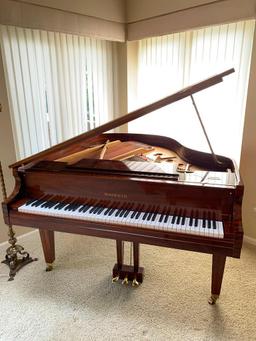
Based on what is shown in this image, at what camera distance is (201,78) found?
3.01m

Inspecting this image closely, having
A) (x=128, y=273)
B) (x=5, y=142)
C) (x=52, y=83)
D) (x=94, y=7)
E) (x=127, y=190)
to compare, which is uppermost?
(x=94, y=7)

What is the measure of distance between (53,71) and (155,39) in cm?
134

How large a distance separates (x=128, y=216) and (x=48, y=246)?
104cm

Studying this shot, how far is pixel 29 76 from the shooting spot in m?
2.68

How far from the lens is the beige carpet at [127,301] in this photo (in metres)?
1.79

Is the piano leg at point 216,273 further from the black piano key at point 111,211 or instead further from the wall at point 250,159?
the wall at point 250,159

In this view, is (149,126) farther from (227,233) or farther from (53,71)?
(227,233)

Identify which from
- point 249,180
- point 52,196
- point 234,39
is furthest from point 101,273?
point 234,39

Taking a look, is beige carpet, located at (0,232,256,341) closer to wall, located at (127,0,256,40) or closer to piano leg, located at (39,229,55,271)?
piano leg, located at (39,229,55,271)

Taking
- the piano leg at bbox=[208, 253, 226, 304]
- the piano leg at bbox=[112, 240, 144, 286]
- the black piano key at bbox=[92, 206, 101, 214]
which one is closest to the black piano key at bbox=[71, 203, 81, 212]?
the black piano key at bbox=[92, 206, 101, 214]

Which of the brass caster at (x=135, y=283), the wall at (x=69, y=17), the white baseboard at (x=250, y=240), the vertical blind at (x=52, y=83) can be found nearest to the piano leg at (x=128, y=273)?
the brass caster at (x=135, y=283)

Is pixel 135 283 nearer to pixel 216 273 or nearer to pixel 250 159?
pixel 216 273

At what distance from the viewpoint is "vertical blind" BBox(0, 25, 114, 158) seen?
2588 mm

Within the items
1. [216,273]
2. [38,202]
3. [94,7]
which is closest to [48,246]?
[38,202]
